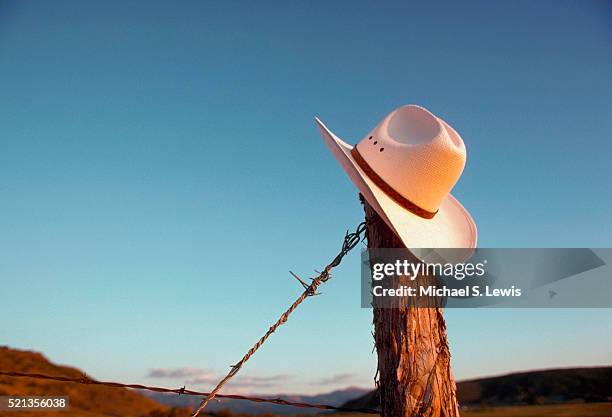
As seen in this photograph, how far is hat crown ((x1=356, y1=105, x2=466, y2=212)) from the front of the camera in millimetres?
3125

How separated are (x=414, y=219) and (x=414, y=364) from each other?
95cm

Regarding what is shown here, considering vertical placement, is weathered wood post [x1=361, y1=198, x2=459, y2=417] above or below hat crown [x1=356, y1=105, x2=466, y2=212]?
below

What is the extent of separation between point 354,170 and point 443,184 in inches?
25.9

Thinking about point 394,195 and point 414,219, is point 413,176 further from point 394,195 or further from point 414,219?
point 414,219

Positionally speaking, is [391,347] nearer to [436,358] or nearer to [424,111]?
[436,358]

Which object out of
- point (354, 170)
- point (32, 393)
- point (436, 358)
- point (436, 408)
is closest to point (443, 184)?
point (354, 170)

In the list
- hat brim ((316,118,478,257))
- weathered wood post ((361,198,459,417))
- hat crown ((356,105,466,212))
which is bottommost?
weathered wood post ((361,198,459,417))

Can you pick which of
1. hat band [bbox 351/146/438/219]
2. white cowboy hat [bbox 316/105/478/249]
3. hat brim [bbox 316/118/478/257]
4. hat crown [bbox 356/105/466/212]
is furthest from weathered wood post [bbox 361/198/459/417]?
hat crown [bbox 356/105/466/212]

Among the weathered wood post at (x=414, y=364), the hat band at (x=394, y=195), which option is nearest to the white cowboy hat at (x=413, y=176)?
the hat band at (x=394, y=195)

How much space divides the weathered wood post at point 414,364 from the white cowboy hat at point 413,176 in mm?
468

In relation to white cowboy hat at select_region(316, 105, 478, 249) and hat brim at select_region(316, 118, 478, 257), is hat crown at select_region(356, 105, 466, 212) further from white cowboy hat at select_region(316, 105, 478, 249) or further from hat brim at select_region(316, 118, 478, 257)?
hat brim at select_region(316, 118, 478, 257)

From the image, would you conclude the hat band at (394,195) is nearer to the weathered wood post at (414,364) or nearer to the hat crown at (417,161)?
the hat crown at (417,161)

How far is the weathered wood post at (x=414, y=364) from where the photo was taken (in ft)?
8.14

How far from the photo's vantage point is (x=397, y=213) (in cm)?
295
